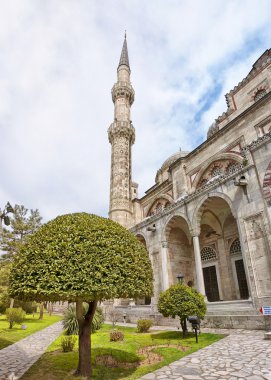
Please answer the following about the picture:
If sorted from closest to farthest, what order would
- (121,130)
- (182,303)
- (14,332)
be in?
1. (182,303)
2. (14,332)
3. (121,130)

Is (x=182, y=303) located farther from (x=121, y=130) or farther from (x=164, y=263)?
(x=121, y=130)

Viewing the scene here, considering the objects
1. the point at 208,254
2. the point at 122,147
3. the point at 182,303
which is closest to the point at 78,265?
the point at 182,303

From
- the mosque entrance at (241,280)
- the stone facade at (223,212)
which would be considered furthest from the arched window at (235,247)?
the mosque entrance at (241,280)

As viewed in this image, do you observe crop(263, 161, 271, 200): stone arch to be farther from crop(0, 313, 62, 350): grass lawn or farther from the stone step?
crop(0, 313, 62, 350): grass lawn

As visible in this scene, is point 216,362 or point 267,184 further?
point 267,184

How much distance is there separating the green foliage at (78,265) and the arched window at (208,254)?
13171mm

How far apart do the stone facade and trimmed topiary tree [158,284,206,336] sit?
101 inches

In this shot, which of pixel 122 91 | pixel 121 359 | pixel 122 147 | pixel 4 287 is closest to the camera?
pixel 121 359

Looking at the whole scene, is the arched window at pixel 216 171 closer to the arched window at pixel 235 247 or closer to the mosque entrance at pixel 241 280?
the arched window at pixel 235 247

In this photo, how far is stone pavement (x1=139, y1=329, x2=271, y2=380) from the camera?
5.19m

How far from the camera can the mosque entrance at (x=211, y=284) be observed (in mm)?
17344

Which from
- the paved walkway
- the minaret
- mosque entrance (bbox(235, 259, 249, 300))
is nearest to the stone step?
the paved walkway

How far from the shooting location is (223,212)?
1753cm

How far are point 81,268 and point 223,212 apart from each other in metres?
14.3
